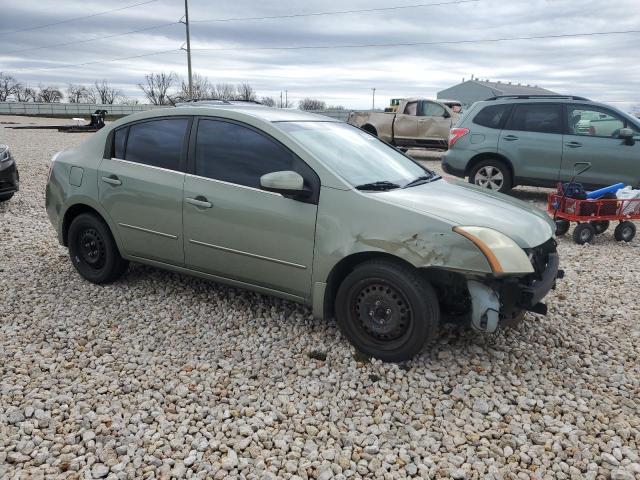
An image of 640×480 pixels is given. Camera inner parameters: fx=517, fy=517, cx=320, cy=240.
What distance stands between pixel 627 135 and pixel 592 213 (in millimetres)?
2390

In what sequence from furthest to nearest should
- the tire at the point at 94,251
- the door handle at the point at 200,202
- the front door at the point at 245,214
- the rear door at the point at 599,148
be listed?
the rear door at the point at 599,148 → the tire at the point at 94,251 → the door handle at the point at 200,202 → the front door at the point at 245,214

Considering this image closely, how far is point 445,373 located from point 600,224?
4857 mm

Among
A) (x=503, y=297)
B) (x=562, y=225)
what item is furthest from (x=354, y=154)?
(x=562, y=225)

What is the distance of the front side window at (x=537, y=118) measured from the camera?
27.8ft

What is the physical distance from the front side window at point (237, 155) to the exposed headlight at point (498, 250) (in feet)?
3.92

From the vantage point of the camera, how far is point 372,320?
3371 millimetres

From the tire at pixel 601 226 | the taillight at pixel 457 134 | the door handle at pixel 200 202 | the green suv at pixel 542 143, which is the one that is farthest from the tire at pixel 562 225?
the door handle at pixel 200 202

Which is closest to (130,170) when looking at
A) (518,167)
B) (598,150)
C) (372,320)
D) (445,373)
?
(372,320)

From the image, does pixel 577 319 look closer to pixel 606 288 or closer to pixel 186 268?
pixel 606 288

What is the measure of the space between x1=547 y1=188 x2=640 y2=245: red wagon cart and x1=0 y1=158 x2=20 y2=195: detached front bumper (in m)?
7.59

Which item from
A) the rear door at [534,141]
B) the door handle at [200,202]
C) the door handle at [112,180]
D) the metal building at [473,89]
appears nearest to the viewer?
the door handle at [200,202]

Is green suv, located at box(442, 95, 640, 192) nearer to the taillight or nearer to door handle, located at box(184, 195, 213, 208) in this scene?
the taillight

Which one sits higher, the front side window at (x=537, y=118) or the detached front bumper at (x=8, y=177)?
the front side window at (x=537, y=118)

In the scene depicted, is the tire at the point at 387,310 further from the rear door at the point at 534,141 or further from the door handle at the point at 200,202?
the rear door at the point at 534,141
